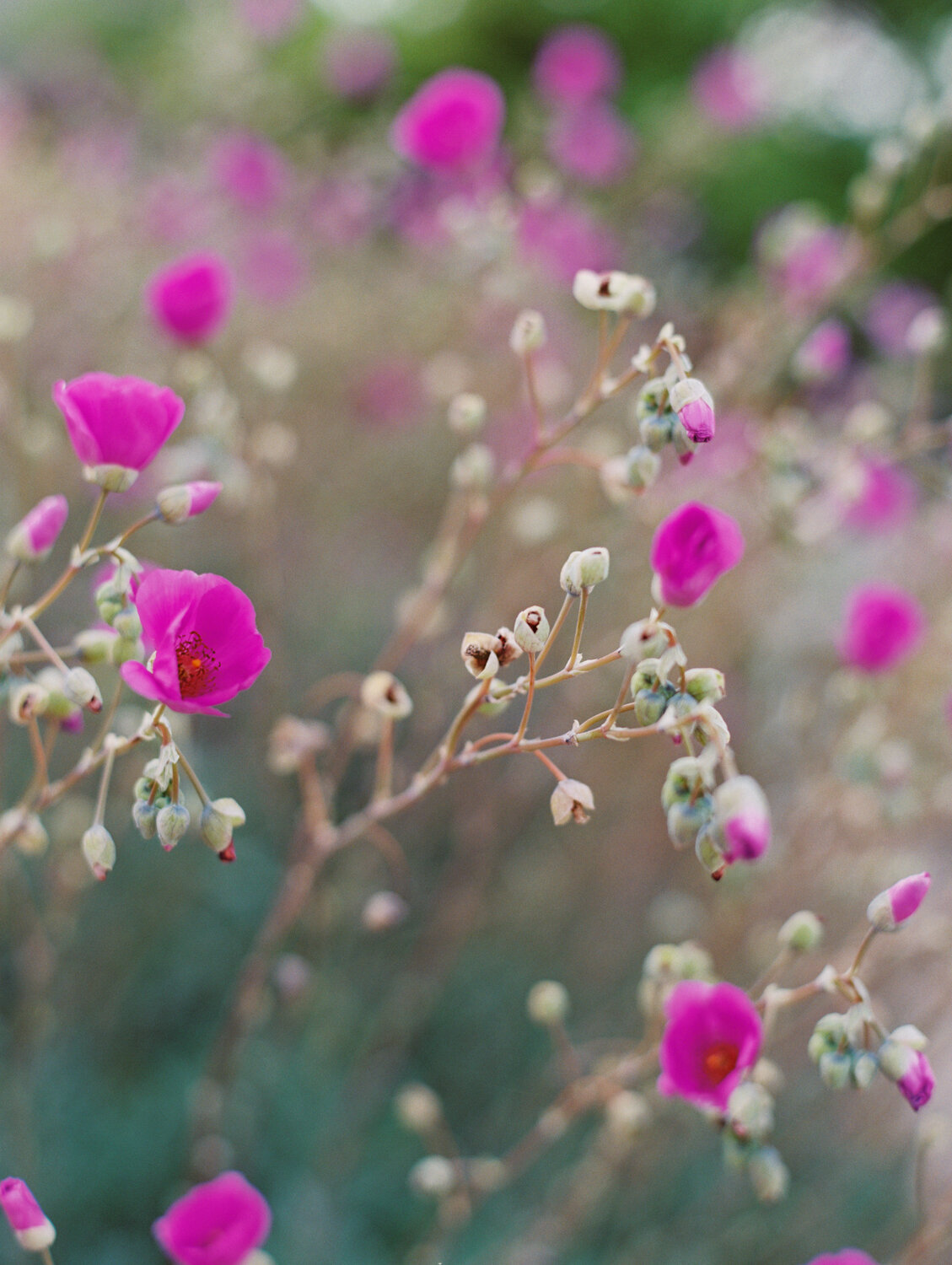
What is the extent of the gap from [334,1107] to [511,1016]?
45 cm

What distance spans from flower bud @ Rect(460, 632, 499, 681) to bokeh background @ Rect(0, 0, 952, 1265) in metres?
0.38

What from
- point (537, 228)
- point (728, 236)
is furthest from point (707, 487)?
point (728, 236)

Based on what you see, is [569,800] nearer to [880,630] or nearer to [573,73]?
[880,630]

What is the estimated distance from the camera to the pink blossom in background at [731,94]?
3.90m

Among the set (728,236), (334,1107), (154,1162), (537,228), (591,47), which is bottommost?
(728,236)

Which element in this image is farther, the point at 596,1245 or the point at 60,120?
the point at 60,120

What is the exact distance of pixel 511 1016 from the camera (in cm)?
201

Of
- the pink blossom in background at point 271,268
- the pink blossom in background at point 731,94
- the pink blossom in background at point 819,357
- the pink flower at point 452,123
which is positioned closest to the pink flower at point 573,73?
the pink blossom in background at point 731,94

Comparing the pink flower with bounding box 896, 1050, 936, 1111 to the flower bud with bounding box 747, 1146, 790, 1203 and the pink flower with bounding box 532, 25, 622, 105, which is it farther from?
the pink flower with bounding box 532, 25, 622, 105

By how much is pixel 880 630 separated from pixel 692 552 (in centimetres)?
65

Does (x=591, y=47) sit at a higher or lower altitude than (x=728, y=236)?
higher

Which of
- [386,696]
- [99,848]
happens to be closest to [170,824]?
[99,848]

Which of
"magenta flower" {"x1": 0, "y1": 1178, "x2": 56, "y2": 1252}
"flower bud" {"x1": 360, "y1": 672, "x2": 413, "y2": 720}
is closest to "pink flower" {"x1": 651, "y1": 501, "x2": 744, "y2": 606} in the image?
"flower bud" {"x1": 360, "y1": 672, "x2": 413, "y2": 720}

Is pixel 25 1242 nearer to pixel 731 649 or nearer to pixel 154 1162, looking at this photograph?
pixel 154 1162
